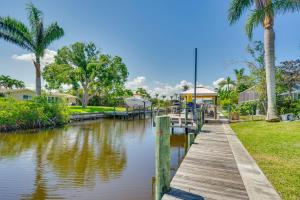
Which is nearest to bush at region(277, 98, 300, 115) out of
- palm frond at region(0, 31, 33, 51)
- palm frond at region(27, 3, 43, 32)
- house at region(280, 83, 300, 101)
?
house at region(280, 83, 300, 101)

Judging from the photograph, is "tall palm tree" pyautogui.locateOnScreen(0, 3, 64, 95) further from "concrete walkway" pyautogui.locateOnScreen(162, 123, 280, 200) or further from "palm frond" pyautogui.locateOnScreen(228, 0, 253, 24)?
"concrete walkway" pyautogui.locateOnScreen(162, 123, 280, 200)

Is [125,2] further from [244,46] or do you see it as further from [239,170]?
[239,170]

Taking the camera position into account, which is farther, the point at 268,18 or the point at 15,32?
the point at 15,32

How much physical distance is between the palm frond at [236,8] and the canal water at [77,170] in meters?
10.7

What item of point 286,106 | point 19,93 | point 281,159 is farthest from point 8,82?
point 281,159

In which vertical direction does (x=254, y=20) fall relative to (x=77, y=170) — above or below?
above

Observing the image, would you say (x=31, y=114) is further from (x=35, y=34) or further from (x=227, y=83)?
(x=227, y=83)

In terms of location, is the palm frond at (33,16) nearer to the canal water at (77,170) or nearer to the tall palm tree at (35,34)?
the tall palm tree at (35,34)

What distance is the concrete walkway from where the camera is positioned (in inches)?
164

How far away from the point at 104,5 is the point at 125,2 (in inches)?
93.3

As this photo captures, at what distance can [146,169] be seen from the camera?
29.1 feet

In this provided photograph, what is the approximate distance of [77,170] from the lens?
336 inches

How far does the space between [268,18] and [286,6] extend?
2.27 m

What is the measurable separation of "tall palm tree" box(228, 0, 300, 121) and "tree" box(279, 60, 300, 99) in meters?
7.73
